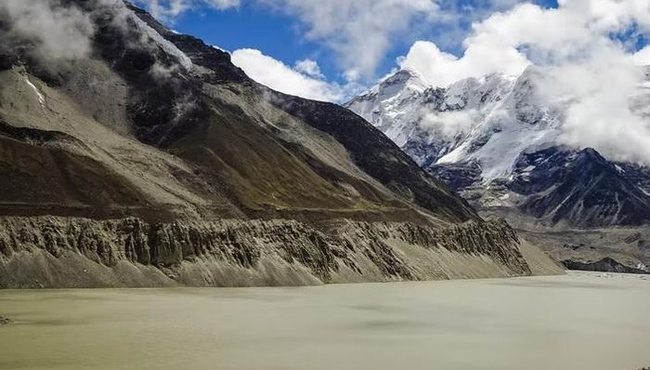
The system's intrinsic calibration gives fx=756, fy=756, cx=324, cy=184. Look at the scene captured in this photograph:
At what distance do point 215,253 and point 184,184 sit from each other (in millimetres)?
23968

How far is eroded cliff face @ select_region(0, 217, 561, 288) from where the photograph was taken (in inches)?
2783

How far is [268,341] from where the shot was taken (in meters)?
40.4

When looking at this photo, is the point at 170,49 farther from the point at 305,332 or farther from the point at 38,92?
the point at 305,332

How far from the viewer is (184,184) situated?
107062 mm

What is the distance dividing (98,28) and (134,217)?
7899 cm

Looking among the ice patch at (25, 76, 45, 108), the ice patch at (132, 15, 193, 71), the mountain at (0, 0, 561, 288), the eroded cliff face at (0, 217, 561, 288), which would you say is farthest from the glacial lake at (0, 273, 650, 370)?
the ice patch at (132, 15, 193, 71)

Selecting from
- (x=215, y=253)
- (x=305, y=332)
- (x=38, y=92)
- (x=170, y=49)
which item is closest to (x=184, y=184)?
(x=215, y=253)

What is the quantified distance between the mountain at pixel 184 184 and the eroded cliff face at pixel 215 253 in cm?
21

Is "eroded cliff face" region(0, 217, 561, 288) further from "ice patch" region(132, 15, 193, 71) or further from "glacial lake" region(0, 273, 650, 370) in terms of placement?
"ice patch" region(132, 15, 193, 71)

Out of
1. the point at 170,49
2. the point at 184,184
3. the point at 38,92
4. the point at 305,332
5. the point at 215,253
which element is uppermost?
the point at 170,49

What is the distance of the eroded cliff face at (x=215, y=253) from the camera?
70.7 metres

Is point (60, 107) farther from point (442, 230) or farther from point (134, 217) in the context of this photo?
point (442, 230)

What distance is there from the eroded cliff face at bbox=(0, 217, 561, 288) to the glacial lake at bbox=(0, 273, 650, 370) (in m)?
4.90

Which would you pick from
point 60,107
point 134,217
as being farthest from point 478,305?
point 60,107
